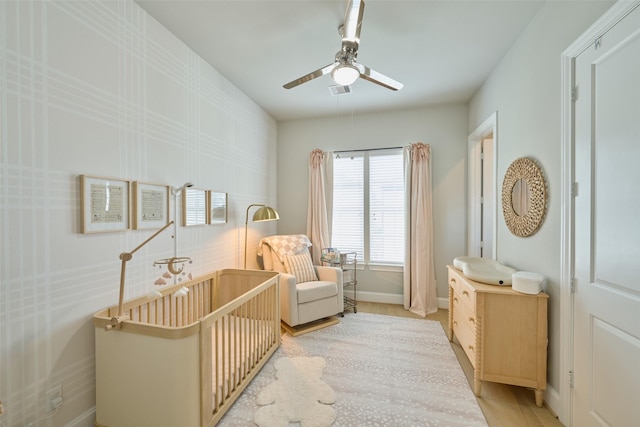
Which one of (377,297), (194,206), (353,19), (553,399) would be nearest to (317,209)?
(377,297)

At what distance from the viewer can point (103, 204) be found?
166 cm

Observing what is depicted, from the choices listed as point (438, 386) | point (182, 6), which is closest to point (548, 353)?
point (438, 386)

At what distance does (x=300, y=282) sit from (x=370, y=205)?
61.6 inches

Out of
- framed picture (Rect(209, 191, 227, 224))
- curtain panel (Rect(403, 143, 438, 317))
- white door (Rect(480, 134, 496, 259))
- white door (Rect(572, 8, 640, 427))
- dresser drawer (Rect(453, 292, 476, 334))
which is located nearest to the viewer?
white door (Rect(572, 8, 640, 427))

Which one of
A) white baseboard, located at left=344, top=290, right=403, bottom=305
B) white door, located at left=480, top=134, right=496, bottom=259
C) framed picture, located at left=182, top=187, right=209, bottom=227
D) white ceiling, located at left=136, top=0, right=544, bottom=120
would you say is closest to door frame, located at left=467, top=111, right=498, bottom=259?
white door, located at left=480, top=134, right=496, bottom=259

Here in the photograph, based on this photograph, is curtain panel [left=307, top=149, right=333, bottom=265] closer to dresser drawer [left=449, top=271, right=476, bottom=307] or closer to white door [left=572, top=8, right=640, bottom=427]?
dresser drawer [left=449, top=271, right=476, bottom=307]

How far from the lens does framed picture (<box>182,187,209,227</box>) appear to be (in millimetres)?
2326

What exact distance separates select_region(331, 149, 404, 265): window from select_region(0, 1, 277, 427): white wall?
232 cm

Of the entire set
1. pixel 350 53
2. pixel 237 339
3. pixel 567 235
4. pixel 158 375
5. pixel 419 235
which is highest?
pixel 350 53

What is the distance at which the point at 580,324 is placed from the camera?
1.55 metres

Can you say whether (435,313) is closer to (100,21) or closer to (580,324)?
(580,324)

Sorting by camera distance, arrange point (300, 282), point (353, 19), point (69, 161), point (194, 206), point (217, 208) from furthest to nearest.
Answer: point (300, 282) < point (217, 208) < point (194, 206) < point (353, 19) < point (69, 161)

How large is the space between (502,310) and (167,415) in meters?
2.16

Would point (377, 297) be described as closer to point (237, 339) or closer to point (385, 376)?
point (385, 376)
